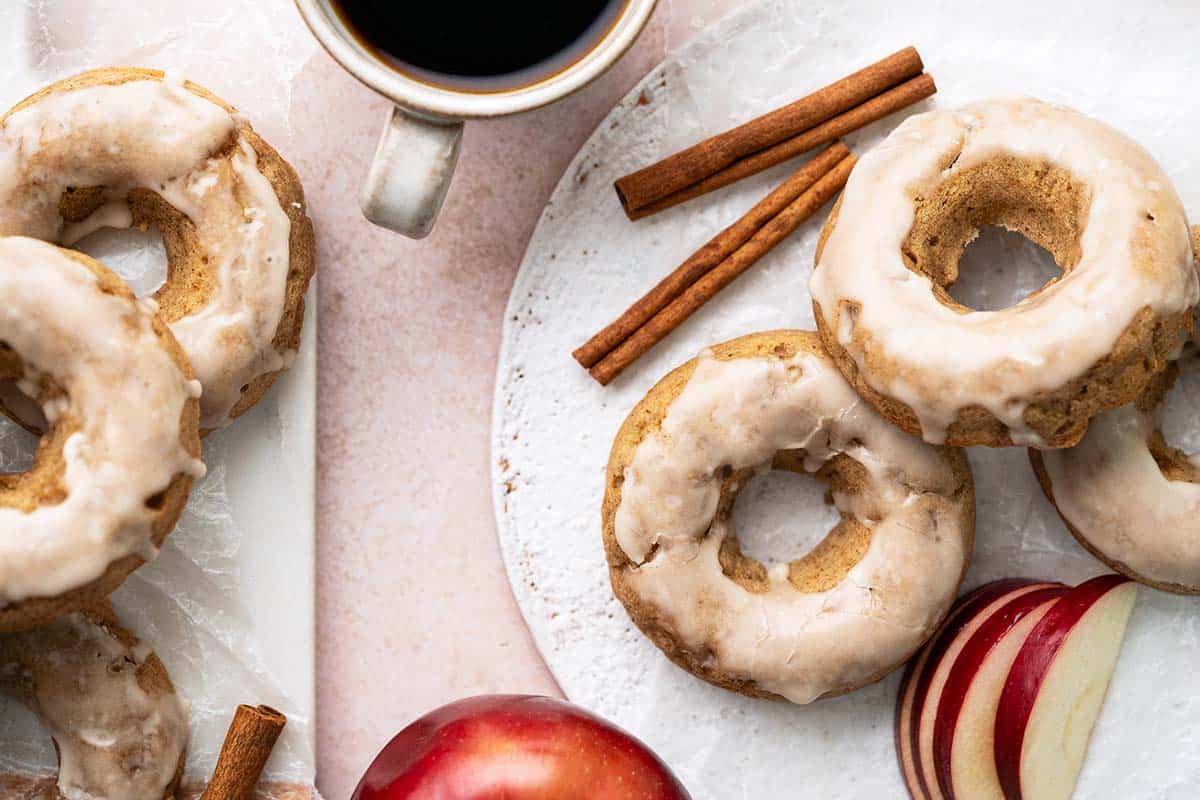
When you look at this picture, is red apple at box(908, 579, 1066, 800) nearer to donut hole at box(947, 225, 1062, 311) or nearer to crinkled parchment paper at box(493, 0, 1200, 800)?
crinkled parchment paper at box(493, 0, 1200, 800)

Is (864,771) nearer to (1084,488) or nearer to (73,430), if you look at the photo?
(1084,488)

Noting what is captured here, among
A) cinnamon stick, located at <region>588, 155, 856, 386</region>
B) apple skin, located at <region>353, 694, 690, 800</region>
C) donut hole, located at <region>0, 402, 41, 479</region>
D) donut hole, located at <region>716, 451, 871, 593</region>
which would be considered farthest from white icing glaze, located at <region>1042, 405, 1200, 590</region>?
donut hole, located at <region>0, 402, 41, 479</region>

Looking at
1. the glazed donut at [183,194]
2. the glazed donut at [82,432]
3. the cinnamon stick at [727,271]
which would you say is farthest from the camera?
the cinnamon stick at [727,271]

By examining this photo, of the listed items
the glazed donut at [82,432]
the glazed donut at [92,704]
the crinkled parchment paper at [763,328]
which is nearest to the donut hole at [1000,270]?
the crinkled parchment paper at [763,328]

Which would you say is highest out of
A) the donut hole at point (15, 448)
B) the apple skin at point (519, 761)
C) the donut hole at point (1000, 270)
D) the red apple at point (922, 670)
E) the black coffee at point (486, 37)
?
the black coffee at point (486, 37)

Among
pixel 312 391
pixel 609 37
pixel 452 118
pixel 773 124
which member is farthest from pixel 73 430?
pixel 773 124

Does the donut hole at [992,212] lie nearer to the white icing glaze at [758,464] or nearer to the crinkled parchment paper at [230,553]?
the white icing glaze at [758,464]
